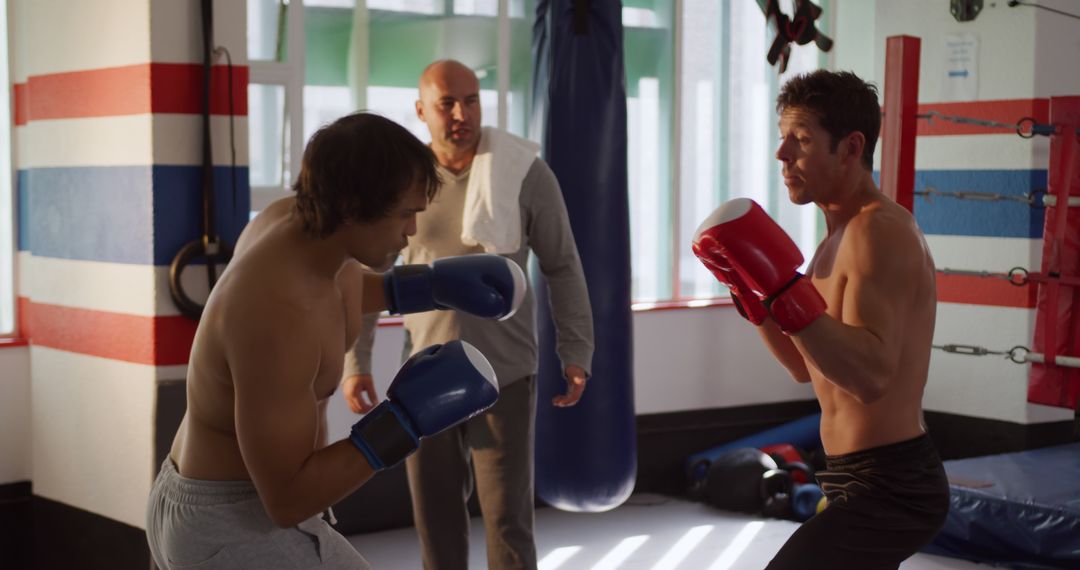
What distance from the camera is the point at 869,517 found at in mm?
2393

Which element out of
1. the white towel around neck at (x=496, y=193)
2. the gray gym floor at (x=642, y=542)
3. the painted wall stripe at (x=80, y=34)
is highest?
the painted wall stripe at (x=80, y=34)

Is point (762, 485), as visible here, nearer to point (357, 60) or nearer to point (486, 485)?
point (486, 485)

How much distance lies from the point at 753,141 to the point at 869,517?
440 centimetres

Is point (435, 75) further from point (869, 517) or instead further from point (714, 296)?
point (714, 296)

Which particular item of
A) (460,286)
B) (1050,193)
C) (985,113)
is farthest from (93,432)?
(985,113)

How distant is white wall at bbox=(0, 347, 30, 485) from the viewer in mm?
4215

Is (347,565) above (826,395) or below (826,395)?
below

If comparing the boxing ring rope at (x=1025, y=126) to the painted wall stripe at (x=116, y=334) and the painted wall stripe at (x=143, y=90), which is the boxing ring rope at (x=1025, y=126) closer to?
the painted wall stripe at (x=143, y=90)

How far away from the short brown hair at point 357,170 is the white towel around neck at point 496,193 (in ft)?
4.80

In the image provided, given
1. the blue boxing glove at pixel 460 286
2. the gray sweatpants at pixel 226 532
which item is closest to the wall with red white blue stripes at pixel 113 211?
the blue boxing glove at pixel 460 286

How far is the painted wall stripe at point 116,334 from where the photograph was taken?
3699mm

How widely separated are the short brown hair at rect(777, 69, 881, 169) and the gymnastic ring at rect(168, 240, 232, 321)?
191 centimetres

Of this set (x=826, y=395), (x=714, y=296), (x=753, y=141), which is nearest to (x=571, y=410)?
(x=826, y=395)

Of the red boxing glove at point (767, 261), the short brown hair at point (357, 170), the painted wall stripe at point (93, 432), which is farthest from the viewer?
the painted wall stripe at point (93, 432)
